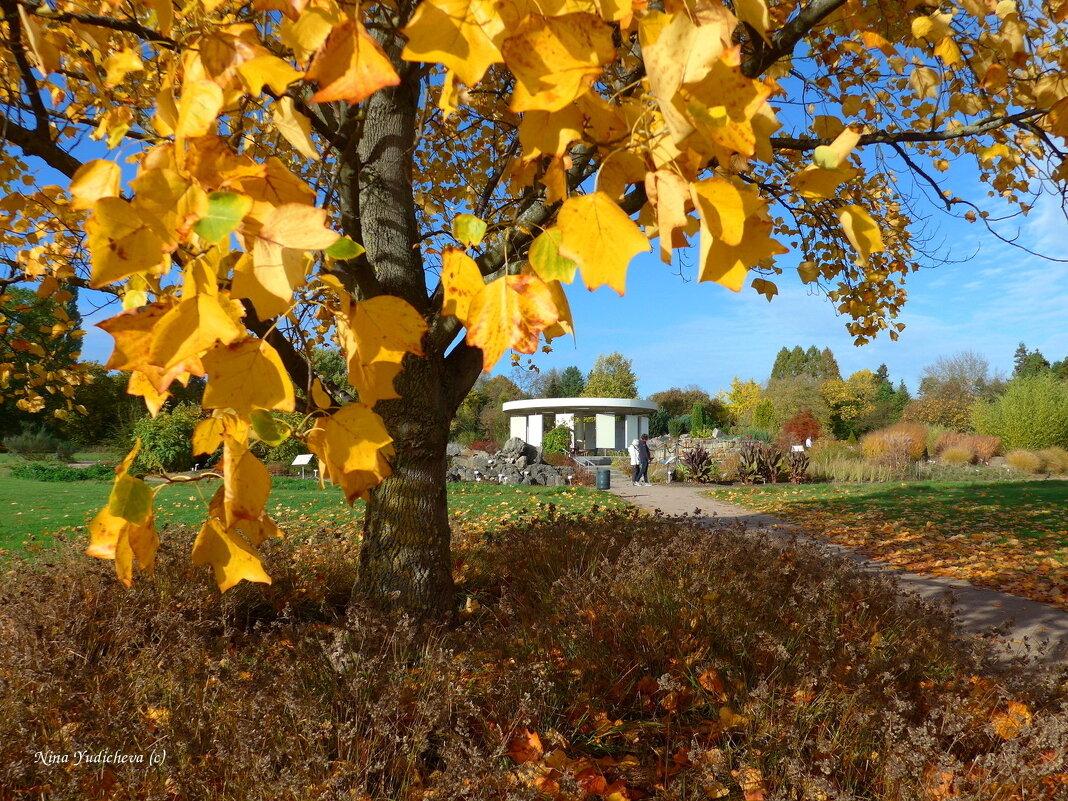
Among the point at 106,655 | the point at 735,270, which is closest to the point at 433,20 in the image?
the point at 735,270

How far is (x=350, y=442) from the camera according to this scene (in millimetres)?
746

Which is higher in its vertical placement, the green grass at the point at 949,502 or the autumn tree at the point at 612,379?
the autumn tree at the point at 612,379

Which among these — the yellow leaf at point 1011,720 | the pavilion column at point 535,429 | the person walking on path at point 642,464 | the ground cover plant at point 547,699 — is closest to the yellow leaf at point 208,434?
the ground cover plant at point 547,699

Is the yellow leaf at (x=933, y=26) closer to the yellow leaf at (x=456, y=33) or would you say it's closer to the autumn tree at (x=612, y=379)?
the yellow leaf at (x=456, y=33)

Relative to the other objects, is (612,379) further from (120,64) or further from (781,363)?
(120,64)

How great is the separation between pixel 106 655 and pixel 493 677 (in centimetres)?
184

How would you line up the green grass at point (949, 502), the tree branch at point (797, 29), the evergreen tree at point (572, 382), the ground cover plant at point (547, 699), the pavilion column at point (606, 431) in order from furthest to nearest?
the evergreen tree at point (572, 382) < the pavilion column at point (606, 431) < the green grass at point (949, 502) < the tree branch at point (797, 29) < the ground cover plant at point (547, 699)

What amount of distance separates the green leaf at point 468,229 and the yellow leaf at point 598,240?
22 centimetres

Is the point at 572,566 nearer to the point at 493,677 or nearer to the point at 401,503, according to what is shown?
the point at 401,503

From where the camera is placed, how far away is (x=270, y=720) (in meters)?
1.94

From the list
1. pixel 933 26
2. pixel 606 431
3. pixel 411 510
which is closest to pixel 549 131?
pixel 933 26

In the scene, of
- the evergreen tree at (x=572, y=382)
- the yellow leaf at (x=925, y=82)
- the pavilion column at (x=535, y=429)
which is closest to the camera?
the yellow leaf at (x=925, y=82)

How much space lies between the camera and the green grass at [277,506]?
738 cm

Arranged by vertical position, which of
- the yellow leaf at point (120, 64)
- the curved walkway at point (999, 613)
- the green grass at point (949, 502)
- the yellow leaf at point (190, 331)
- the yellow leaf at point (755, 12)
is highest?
the yellow leaf at point (120, 64)
